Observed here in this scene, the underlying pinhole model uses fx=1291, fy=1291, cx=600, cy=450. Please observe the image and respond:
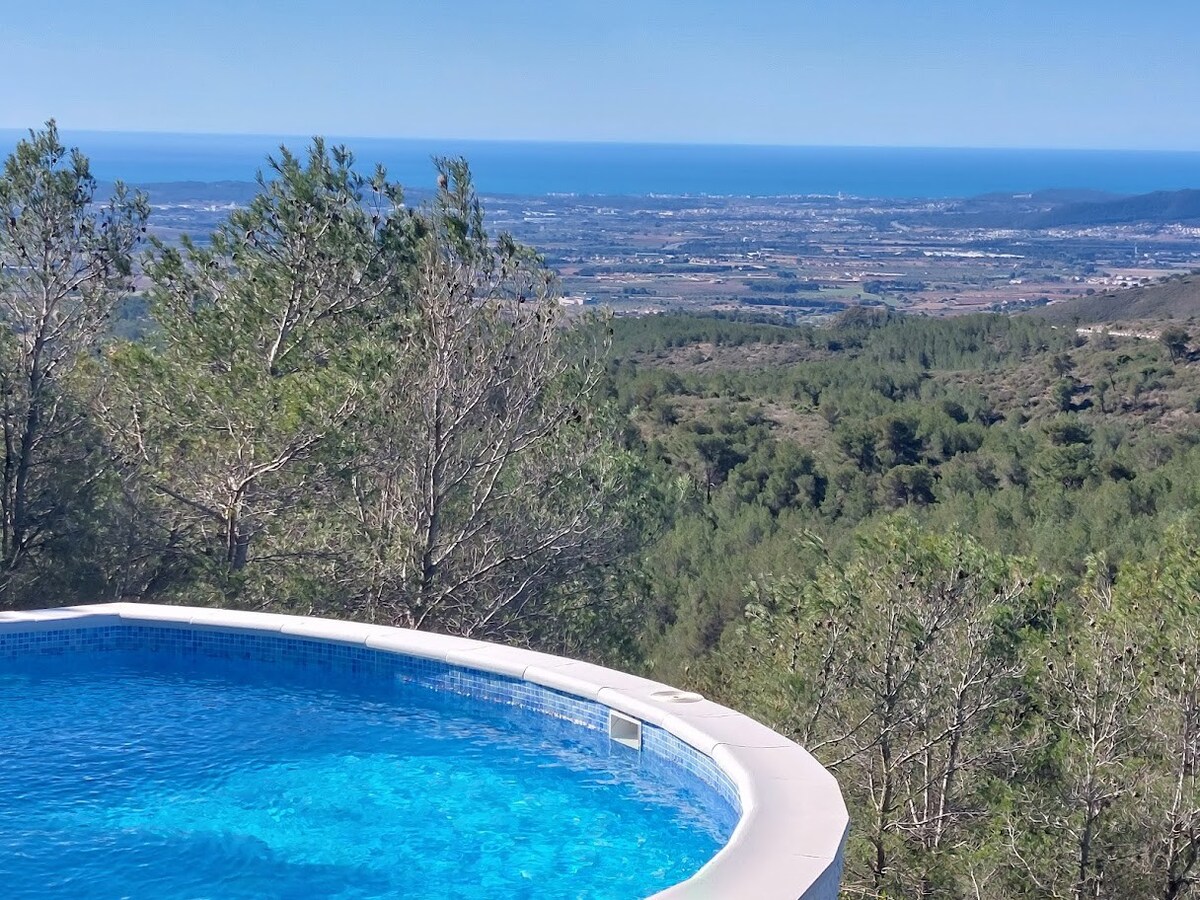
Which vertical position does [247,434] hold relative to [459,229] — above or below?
below

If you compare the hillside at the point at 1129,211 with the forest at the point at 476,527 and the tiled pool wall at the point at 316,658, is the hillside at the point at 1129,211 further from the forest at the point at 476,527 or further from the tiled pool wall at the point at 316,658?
the tiled pool wall at the point at 316,658

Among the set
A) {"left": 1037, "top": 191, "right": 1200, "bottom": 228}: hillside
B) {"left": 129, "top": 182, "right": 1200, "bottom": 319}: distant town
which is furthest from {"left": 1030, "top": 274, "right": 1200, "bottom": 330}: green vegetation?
{"left": 1037, "top": 191, "right": 1200, "bottom": 228}: hillside

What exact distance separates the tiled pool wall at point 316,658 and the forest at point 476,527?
1151 millimetres

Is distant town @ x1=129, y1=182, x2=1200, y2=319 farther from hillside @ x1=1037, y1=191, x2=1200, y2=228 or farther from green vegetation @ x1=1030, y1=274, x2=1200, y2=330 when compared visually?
green vegetation @ x1=1030, y1=274, x2=1200, y2=330

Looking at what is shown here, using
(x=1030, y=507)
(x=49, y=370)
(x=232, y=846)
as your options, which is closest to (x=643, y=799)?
(x=232, y=846)

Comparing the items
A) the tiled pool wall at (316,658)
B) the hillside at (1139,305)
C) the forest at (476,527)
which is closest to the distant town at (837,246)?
the hillside at (1139,305)

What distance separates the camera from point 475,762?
6.86 metres

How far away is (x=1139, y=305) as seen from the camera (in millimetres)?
51469

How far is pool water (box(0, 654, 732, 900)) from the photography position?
18.2 feet

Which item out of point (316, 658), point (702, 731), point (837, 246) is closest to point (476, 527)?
point (316, 658)

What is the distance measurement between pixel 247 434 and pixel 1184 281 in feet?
172

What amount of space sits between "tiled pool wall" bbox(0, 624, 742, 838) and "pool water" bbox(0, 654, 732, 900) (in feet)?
0.23

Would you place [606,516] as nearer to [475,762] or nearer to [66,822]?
[475,762]

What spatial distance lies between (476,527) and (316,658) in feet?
6.45
